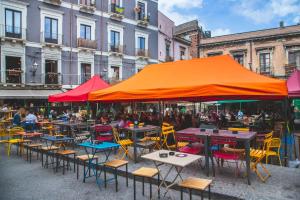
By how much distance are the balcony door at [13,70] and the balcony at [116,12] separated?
976cm

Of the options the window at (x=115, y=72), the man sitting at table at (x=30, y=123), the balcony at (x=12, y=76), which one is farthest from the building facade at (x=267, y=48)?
the man sitting at table at (x=30, y=123)

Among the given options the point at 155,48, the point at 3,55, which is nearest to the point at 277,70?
the point at 155,48

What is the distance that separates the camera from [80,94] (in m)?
9.66

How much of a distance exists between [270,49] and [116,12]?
1789 cm

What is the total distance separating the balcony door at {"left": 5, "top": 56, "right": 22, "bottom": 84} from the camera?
59.4 feet

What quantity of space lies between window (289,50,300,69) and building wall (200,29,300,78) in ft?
1.30

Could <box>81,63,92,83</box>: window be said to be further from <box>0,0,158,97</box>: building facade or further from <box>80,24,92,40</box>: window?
<box>80,24,92,40</box>: window

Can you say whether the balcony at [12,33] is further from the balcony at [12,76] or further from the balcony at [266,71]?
the balcony at [266,71]

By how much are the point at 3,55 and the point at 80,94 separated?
38.5 feet

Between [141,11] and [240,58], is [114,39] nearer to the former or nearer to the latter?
[141,11]


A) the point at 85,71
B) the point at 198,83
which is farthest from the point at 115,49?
the point at 198,83

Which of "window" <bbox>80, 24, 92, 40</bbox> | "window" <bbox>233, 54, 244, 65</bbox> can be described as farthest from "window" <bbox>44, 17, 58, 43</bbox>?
"window" <bbox>233, 54, 244, 65</bbox>

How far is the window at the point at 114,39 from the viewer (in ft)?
80.0

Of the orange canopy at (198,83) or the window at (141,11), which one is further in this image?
the window at (141,11)
